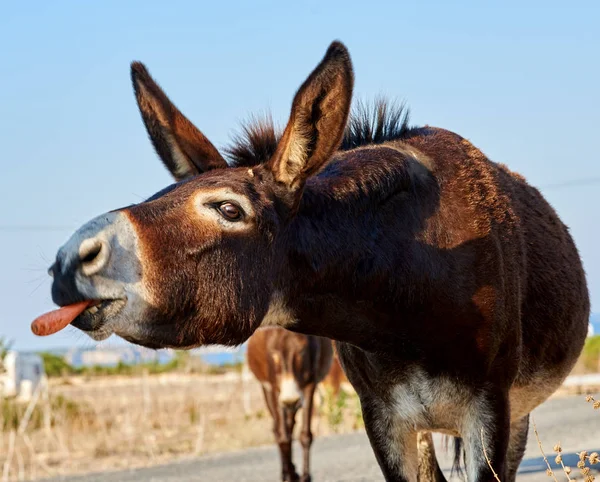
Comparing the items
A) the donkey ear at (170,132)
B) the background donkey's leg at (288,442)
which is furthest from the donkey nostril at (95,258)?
the background donkey's leg at (288,442)

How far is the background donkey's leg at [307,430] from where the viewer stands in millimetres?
10656

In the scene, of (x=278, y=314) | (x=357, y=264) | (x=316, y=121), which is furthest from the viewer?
(x=357, y=264)

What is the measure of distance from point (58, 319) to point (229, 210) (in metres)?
0.80

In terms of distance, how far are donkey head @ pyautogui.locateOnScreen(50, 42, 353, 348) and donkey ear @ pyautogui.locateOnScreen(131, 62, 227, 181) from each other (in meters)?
0.30

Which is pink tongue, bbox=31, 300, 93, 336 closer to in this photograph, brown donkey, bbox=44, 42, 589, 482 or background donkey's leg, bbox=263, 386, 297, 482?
brown donkey, bbox=44, 42, 589, 482

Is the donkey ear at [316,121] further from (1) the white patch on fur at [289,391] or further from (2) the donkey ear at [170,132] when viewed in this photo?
(1) the white patch on fur at [289,391]

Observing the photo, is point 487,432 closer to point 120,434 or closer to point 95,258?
point 95,258

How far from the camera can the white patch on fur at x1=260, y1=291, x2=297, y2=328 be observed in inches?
169

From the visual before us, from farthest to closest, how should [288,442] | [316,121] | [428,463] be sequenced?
[288,442], [428,463], [316,121]

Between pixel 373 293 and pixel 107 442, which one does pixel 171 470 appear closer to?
pixel 107 442

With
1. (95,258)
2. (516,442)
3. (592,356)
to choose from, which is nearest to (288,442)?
(516,442)

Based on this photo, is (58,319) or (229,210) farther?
(229,210)

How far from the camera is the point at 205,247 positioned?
157 inches

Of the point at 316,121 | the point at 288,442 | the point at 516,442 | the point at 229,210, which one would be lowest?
the point at 288,442
